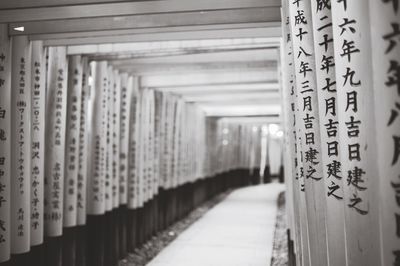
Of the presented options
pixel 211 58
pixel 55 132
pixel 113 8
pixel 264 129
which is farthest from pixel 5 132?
pixel 264 129

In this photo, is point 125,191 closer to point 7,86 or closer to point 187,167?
point 7,86

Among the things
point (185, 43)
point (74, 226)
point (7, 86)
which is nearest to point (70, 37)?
point (7, 86)

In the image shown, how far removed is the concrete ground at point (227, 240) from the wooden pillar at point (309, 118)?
A: 4.84 meters

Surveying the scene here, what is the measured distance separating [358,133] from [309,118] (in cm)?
93

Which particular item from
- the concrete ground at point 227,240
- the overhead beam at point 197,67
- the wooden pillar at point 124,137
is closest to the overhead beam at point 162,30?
the wooden pillar at point 124,137

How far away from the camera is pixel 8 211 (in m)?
5.54

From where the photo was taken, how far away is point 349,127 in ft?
9.42

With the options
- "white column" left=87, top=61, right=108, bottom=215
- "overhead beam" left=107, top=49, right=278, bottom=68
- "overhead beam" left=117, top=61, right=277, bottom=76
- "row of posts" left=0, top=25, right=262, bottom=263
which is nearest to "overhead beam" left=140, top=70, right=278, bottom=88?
"overhead beam" left=117, top=61, right=277, bottom=76

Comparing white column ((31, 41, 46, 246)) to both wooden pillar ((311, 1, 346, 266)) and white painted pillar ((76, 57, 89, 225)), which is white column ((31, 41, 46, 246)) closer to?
white painted pillar ((76, 57, 89, 225))

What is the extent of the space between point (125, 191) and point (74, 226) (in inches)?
92.4

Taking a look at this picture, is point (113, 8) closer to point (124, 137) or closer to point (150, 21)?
point (150, 21)

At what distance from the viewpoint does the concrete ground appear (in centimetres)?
843

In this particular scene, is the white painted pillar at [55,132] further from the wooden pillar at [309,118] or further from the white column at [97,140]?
the wooden pillar at [309,118]

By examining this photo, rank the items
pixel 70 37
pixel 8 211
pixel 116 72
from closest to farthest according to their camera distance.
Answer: pixel 8 211 → pixel 70 37 → pixel 116 72
